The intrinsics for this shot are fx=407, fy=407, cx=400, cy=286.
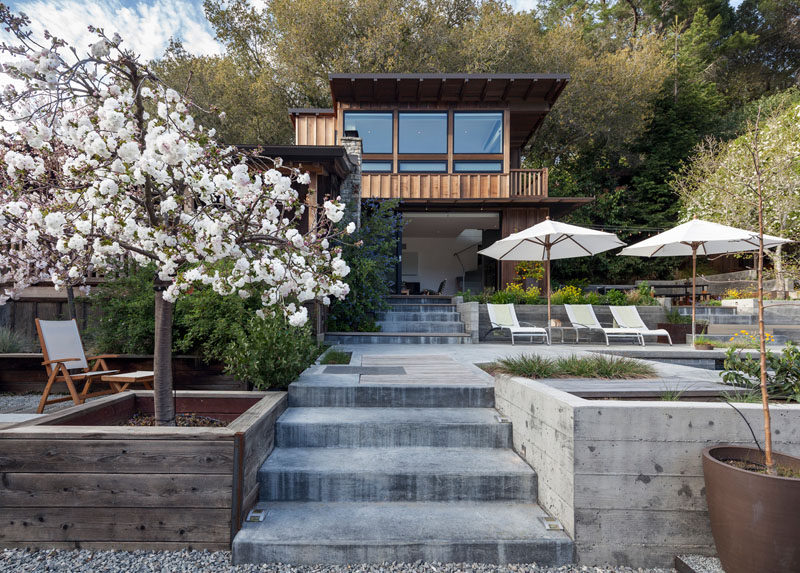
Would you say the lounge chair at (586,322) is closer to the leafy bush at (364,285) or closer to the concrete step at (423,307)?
the concrete step at (423,307)

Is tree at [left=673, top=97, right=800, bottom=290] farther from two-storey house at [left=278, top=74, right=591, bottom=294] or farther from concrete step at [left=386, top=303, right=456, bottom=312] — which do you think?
concrete step at [left=386, top=303, right=456, bottom=312]

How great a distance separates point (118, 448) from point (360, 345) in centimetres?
497

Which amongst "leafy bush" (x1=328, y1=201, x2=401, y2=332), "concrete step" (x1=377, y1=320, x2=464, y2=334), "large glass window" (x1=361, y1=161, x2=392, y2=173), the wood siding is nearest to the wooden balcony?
"large glass window" (x1=361, y1=161, x2=392, y2=173)

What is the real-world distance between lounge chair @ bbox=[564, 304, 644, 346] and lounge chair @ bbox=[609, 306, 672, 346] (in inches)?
7.8

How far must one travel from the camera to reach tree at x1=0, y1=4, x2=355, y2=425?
82.2 inches

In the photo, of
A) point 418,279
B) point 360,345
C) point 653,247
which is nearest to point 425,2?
point 418,279

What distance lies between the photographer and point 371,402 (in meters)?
3.44

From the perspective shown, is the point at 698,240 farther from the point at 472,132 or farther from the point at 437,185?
the point at 472,132

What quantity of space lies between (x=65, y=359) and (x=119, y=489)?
8.17 feet

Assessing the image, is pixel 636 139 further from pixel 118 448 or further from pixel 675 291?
pixel 118 448

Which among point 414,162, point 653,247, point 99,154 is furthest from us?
point 414,162

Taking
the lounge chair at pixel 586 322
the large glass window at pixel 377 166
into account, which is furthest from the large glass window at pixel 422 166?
the lounge chair at pixel 586 322

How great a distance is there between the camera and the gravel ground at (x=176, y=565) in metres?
1.98

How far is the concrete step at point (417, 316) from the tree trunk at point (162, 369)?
242 inches
